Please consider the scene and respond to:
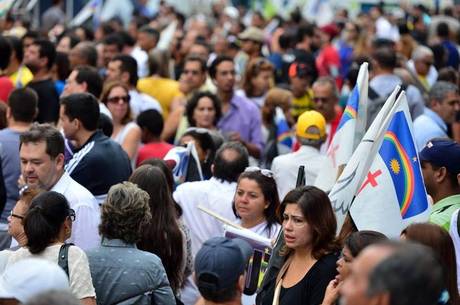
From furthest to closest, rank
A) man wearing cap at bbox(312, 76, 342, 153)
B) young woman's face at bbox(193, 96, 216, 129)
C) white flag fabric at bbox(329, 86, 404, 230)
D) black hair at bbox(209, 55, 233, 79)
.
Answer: black hair at bbox(209, 55, 233, 79), man wearing cap at bbox(312, 76, 342, 153), young woman's face at bbox(193, 96, 216, 129), white flag fabric at bbox(329, 86, 404, 230)

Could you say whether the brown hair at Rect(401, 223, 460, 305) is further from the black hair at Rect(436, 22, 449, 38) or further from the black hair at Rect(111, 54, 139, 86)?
the black hair at Rect(436, 22, 449, 38)

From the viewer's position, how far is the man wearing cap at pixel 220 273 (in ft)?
16.1

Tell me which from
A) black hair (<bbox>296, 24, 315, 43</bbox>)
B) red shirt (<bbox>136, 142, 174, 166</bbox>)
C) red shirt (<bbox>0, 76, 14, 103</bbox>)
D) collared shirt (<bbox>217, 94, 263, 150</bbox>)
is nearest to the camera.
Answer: red shirt (<bbox>136, 142, 174, 166</bbox>)

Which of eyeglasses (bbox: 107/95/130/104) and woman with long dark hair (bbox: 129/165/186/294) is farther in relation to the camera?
eyeglasses (bbox: 107/95/130/104)

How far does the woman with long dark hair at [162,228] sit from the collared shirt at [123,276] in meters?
0.88

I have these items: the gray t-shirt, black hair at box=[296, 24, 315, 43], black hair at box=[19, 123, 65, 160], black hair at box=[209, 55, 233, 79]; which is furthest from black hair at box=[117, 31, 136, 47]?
black hair at box=[19, 123, 65, 160]

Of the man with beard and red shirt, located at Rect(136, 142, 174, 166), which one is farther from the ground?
the man with beard

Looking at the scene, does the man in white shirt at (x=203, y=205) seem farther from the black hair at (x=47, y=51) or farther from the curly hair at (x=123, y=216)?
the black hair at (x=47, y=51)

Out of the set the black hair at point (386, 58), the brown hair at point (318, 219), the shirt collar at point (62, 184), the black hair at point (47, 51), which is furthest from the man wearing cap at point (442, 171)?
the black hair at point (47, 51)

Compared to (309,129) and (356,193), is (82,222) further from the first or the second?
(309,129)

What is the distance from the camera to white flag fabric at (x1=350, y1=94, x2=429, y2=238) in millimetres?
6941

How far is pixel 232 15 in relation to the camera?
94.8 ft

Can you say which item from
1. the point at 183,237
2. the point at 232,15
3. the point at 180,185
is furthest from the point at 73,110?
the point at 232,15

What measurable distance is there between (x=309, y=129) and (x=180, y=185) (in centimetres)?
132
